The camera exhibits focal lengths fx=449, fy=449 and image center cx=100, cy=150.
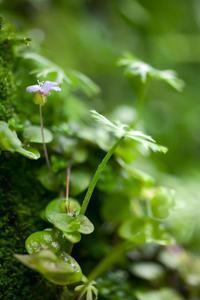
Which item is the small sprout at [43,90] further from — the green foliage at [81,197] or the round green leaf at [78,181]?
the round green leaf at [78,181]

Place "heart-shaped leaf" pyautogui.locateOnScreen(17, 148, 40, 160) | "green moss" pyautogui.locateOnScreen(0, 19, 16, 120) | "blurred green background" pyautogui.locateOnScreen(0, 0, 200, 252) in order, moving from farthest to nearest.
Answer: "blurred green background" pyautogui.locateOnScreen(0, 0, 200, 252)
"green moss" pyautogui.locateOnScreen(0, 19, 16, 120)
"heart-shaped leaf" pyautogui.locateOnScreen(17, 148, 40, 160)

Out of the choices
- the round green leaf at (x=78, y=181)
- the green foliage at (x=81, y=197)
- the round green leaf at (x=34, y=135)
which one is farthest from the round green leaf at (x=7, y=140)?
the round green leaf at (x=78, y=181)

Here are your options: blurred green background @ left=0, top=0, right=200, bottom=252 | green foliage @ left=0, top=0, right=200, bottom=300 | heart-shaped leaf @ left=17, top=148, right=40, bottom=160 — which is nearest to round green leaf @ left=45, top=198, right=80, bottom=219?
green foliage @ left=0, top=0, right=200, bottom=300

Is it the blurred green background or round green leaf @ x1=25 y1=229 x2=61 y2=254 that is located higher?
round green leaf @ x1=25 y1=229 x2=61 y2=254

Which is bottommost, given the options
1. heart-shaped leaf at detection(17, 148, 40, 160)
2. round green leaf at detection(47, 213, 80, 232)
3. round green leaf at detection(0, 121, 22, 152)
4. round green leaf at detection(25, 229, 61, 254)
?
round green leaf at detection(25, 229, 61, 254)

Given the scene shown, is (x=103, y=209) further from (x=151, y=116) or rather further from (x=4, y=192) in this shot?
(x=151, y=116)

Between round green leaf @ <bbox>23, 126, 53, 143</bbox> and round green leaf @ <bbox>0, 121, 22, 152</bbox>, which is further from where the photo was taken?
round green leaf @ <bbox>23, 126, 53, 143</bbox>

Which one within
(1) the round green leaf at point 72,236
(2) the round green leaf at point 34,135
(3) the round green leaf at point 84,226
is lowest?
(1) the round green leaf at point 72,236

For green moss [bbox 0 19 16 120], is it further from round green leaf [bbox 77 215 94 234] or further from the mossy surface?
round green leaf [bbox 77 215 94 234]

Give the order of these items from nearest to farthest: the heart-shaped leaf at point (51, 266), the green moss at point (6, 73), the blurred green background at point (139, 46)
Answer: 1. the heart-shaped leaf at point (51, 266)
2. the green moss at point (6, 73)
3. the blurred green background at point (139, 46)

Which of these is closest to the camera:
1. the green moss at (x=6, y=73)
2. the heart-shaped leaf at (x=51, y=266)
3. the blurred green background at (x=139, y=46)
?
the heart-shaped leaf at (x=51, y=266)
